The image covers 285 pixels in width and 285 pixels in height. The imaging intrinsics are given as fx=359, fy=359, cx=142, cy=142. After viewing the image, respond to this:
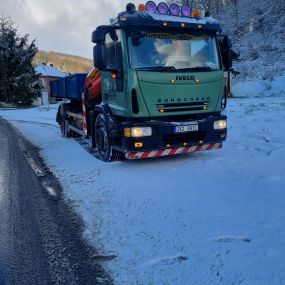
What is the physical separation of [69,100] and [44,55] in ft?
326

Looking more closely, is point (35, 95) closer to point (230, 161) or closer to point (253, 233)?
point (230, 161)

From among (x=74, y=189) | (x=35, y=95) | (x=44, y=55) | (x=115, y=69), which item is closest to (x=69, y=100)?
(x=115, y=69)

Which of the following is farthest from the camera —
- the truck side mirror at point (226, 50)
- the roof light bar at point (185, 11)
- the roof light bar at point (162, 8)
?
the truck side mirror at point (226, 50)

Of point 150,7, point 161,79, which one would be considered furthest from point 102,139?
point 150,7

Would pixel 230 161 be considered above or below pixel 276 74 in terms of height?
below

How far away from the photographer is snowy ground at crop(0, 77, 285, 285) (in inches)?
129

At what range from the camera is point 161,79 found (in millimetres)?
6664

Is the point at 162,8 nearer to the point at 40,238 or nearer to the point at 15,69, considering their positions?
the point at 40,238

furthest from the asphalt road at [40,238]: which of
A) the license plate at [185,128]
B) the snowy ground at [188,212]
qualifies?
the license plate at [185,128]

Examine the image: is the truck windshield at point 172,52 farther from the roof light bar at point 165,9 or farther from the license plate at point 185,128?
the license plate at point 185,128

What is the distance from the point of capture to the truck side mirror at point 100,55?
6859 millimetres

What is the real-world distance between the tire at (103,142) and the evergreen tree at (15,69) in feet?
115

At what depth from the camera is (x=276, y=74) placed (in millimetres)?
24328

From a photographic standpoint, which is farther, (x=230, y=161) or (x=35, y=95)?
(x=35, y=95)
